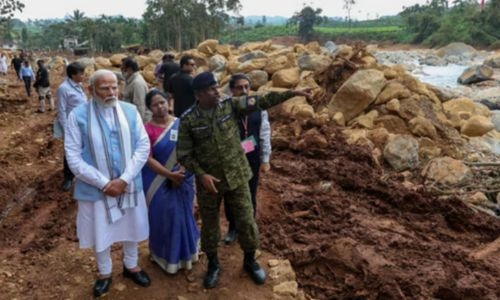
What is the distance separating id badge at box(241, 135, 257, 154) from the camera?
3283 mm

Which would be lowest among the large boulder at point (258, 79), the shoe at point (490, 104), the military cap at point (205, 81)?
the shoe at point (490, 104)

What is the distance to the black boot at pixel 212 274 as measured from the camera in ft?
10.2

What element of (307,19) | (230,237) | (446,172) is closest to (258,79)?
(446,172)

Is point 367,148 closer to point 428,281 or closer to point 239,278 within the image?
point 428,281

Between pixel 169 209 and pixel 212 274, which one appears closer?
pixel 169 209

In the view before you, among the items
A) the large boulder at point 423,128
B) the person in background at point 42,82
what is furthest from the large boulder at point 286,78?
the person in background at point 42,82

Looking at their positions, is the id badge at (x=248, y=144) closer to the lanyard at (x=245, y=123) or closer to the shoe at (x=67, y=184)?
the lanyard at (x=245, y=123)

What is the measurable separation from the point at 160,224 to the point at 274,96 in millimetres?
1151

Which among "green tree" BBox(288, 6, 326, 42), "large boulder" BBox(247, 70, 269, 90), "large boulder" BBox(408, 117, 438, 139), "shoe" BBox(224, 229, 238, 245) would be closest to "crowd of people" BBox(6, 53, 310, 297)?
"shoe" BBox(224, 229, 238, 245)

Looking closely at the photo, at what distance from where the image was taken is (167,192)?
119 inches

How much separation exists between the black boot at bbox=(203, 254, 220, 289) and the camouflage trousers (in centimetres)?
12

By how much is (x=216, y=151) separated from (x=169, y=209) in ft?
1.76

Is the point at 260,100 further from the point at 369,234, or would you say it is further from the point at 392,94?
the point at 392,94

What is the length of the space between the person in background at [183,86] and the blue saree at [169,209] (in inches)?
82.3
